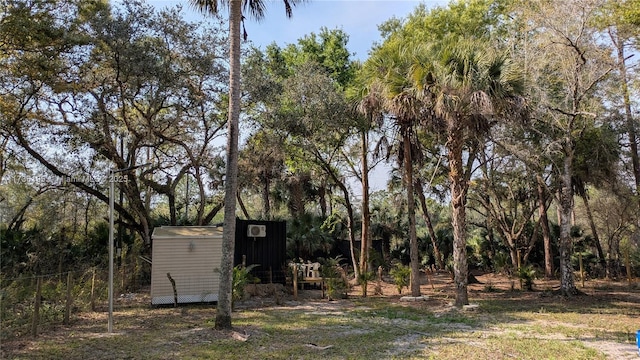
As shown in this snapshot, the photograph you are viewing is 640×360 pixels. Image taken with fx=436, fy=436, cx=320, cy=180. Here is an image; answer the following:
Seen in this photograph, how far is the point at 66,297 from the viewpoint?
945 centimetres

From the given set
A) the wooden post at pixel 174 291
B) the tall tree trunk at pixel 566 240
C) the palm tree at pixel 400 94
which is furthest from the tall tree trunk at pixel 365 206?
the wooden post at pixel 174 291

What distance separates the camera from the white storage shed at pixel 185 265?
1189cm

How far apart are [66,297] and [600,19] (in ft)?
48.5

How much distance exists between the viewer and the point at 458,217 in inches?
452

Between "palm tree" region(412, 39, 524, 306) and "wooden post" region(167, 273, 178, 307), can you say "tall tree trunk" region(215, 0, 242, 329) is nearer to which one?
"wooden post" region(167, 273, 178, 307)

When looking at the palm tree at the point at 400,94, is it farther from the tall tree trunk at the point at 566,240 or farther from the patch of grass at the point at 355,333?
the tall tree trunk at the point at 566,240

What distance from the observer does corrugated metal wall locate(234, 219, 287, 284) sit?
14859 mm

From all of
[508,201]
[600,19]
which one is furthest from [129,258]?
[508,201]

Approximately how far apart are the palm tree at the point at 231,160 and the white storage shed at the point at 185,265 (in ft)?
12.3

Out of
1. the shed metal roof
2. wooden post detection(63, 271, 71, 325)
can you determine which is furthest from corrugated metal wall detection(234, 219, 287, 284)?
wooden post detection(63, 271, 71, 325)

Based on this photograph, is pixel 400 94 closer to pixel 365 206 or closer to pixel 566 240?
pixel 365 206

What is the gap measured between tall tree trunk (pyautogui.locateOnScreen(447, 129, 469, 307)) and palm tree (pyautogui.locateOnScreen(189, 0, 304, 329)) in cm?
574

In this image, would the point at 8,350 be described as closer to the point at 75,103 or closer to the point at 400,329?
the point at 400,329

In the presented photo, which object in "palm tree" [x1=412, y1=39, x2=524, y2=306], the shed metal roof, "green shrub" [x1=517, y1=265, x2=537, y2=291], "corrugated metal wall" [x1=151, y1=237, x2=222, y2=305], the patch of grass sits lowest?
the patch of grass
